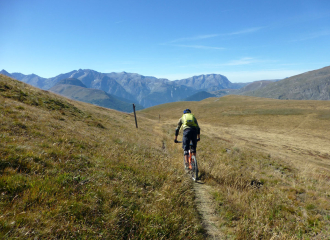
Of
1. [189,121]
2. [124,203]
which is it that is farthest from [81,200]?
[189,121]

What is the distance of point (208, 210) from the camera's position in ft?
17.0

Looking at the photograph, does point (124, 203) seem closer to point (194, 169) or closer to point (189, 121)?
point (194, 169)

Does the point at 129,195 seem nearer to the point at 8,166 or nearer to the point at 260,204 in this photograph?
the point at 8,166

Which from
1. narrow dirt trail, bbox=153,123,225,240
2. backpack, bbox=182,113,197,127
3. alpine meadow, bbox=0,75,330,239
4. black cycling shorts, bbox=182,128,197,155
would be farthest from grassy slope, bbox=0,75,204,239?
backpack, bbox=182,113,197,127

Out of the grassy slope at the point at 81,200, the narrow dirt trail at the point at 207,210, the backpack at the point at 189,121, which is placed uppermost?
the backpack at the point at 189,121

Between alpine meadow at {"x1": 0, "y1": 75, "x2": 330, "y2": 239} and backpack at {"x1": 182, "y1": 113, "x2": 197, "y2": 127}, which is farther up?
backpack at {"x1": 182, "y1": 113, "x2": 197, "y2": 127}

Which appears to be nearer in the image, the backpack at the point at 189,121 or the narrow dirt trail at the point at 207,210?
the narrow dirt trail at the point at 207,210

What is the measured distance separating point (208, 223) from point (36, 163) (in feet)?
16.1

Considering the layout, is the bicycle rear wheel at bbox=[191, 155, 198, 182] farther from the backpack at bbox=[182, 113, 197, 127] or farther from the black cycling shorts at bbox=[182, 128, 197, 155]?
the backpack at bbox=[182, 113, 197, 127]

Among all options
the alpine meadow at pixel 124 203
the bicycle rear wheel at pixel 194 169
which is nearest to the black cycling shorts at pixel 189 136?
the bicycle rear wheel at pixel 194 169

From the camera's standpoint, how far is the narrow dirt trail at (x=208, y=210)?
424cm

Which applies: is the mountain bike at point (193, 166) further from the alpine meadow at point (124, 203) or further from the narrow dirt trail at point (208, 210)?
the narrow dirt trail at point (208, 210)

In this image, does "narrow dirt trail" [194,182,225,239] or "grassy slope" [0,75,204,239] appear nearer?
"grassy slope" [0,75,204,239]

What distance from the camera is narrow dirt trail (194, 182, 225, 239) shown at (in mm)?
4241
